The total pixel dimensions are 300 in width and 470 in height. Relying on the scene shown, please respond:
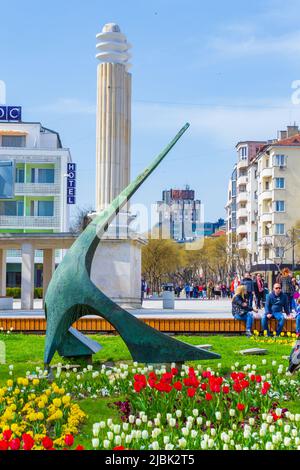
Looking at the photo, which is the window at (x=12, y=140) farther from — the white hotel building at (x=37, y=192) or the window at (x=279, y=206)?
the window at (x=279, y=206)

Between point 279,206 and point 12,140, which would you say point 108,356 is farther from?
point 279,206

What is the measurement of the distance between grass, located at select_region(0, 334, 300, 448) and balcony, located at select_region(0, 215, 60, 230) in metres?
35.6

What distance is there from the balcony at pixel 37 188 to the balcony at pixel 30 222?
177 centimetres

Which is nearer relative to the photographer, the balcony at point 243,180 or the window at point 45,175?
the window at point 45,175

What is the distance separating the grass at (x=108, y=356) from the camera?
26.5 feet

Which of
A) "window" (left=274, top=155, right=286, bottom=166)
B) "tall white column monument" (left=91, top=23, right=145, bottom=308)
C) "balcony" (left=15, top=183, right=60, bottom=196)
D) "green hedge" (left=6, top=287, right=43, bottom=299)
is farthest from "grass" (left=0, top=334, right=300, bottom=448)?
"window" (left=274, top=155, right=286, bottom=166)

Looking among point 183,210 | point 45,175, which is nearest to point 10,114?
point 45,175

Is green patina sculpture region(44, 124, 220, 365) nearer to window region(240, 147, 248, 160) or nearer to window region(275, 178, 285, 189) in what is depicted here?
window region(275, 178, 285, 189)

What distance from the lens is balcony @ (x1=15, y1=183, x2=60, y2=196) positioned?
5116 cm

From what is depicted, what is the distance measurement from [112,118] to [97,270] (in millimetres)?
4798

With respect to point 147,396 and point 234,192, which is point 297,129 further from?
point 147,396

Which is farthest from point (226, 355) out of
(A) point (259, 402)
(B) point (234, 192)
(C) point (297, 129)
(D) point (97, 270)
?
(B) point (234, 192)

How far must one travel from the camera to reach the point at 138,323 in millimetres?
10016

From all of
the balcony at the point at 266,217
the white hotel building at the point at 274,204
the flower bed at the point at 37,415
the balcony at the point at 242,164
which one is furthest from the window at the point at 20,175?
the flower bed at the point at 37,415
